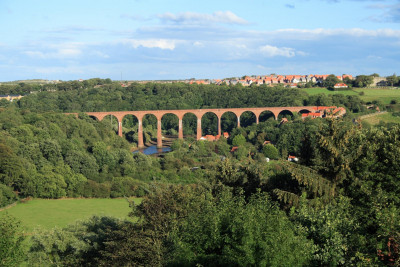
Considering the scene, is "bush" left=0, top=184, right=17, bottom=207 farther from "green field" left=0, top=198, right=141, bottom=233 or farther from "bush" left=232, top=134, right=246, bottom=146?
"bush" left=232, top=134, right=246, bottom=146

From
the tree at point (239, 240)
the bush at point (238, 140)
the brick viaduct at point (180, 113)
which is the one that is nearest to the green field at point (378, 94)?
the brick viaduct at point (180, 113)

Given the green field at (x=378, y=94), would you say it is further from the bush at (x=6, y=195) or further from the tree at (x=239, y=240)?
the tree at (x=239, y=240)

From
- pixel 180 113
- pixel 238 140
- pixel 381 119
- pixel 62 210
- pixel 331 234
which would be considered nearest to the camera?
pixel 331 234

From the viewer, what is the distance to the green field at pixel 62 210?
95.7ft

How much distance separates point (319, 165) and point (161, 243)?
6636 millimetres

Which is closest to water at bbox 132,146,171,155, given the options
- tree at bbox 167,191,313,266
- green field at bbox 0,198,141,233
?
green field at bbox 0,198,141,233

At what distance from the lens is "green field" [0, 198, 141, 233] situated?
1148 inches

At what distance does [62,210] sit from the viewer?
32.0 metres

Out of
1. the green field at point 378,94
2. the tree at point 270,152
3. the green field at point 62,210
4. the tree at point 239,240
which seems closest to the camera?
the tree at point 239,240

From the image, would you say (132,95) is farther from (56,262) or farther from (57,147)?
(56,262)

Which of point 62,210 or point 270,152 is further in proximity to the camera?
point 270,152

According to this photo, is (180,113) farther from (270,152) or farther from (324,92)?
(270,152)

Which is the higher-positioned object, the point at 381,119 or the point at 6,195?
the point at 381,119

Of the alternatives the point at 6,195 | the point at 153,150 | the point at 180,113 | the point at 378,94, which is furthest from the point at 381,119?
the point at 6,195
